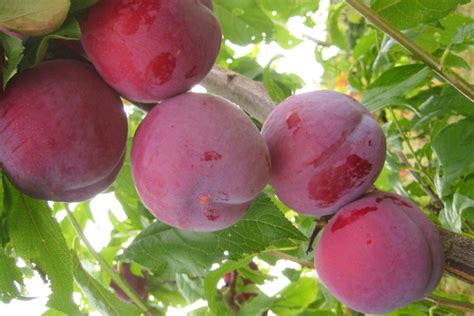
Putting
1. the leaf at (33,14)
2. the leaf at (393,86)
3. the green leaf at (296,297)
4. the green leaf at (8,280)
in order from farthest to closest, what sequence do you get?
the green leaf at (296,297) < the leaf at (393,86) < the green leaf at (8,280) < the leaf at (33,14)

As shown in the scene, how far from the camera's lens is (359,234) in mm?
939

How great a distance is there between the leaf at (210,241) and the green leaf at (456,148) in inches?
21.8

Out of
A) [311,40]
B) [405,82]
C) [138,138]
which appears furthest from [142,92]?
[311,40]

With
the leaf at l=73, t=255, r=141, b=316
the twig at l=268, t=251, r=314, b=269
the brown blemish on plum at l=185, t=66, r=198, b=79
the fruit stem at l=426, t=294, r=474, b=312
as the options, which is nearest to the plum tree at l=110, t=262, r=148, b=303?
the twig at l=268, t=251, r=314, b=269

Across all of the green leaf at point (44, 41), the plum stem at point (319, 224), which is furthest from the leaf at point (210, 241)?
the green leaf at point (44, 41)

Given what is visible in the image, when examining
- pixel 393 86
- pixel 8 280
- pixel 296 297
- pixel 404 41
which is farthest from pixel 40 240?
pixel 296 297

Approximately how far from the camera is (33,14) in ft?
2.51

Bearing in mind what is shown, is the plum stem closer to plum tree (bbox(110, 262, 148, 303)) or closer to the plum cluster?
the plum cluster

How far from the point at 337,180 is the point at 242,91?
0.39 metres

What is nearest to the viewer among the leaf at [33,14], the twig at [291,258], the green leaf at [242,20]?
the leaf at [33,14]

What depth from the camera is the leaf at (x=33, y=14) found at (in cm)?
75

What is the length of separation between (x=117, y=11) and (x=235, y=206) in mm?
344

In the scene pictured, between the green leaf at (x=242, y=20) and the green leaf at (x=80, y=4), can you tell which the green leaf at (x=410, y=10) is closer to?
the green leaf at (x=242, y=20)

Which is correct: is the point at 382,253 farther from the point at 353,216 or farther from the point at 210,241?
the point at 210,241
